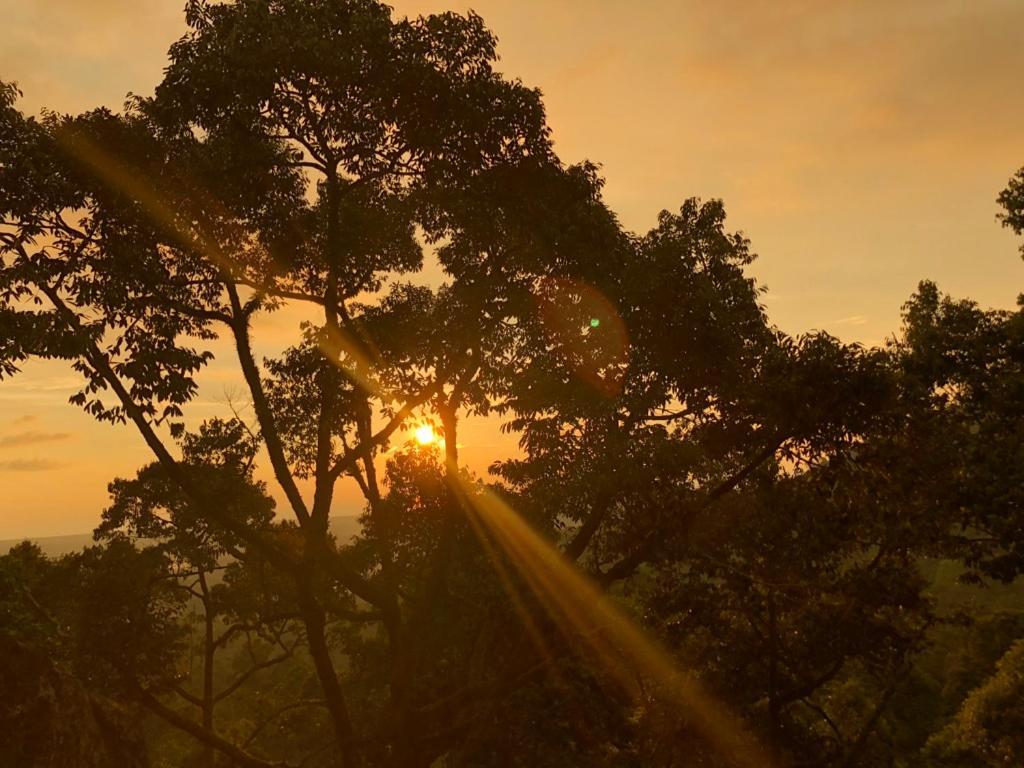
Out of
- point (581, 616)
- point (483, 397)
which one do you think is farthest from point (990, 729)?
point (483, 397)

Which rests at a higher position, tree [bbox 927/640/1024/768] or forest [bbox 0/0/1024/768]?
forest [bbox 0/0/1024/768]

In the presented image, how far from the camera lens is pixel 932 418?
13.9 m

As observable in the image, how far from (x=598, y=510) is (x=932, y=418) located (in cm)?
808

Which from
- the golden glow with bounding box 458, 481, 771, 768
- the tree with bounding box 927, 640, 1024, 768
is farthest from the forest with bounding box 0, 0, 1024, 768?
the tree with bounding box 927, 640, 1024, 768

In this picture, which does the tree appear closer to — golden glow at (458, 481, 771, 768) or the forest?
the forest

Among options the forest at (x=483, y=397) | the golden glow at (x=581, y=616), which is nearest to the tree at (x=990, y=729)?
the forest at (x=483, y=397)

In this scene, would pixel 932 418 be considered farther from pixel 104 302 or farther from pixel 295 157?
pixel 104 302

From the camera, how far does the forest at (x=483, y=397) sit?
10.4 m

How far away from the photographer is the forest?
1045cm

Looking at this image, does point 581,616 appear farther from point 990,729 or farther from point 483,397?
point 990,729

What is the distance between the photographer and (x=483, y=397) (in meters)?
13.1

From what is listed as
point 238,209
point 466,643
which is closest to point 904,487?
point 466,643

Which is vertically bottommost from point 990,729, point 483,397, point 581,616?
point 990,729

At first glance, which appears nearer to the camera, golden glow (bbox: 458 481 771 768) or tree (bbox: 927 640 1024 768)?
golden glow (bbox: 458 481 771 768)
